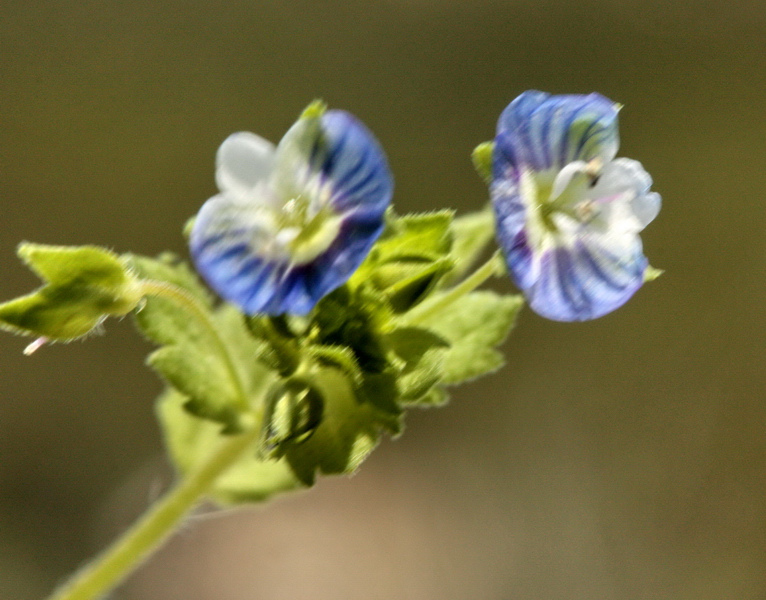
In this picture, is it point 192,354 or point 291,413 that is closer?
point 291,413

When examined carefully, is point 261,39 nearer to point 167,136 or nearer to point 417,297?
point 167,136

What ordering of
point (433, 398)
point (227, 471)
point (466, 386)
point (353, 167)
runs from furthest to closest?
point (466, 386)
point (227, 471)
point (433, 398)
point (353, 167)

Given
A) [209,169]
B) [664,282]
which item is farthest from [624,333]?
[209,169]

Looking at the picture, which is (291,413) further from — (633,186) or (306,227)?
(633,186)

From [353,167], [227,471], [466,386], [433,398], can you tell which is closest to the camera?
[353,167]

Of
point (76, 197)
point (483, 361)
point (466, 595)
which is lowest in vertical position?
point (466, 595)

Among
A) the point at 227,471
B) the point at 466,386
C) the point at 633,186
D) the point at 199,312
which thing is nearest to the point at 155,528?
the point at 227,471

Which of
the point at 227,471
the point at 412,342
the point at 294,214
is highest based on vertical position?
the point at 294,214

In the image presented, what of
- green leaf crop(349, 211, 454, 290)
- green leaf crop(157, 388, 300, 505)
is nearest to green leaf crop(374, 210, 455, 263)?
green leaf crop(349, 211, 454, 290)
